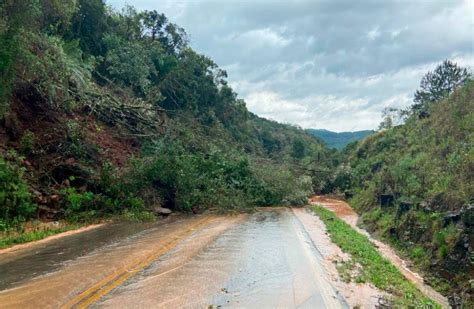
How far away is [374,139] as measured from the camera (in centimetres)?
5219

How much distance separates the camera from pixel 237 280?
8.66 meters

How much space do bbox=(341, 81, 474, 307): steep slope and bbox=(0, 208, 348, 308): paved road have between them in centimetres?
399

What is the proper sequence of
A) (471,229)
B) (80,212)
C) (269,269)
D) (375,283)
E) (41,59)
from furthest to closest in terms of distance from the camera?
1. (41,59)
2. (80,212)
3. (471,229)
4. (269,269)
5. (375,283)

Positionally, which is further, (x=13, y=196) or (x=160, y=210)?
(x=160, y=210)

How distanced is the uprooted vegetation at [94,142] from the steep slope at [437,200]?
7.18 m

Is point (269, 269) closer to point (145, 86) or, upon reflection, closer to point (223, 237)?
point (223, 237)

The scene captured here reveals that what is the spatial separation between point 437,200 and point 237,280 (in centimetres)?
1203

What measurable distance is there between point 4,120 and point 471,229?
1730 cm

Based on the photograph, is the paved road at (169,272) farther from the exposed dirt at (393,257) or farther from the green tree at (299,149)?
the green tree at (299,149)

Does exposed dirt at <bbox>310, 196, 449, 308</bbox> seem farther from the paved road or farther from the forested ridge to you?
the paved road

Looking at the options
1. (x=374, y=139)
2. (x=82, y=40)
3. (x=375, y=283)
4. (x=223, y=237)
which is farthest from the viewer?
(x=374, y=139)

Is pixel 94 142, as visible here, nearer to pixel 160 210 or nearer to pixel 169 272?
pixel 160 210

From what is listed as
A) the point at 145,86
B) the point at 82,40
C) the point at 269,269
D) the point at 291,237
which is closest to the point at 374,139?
the point at 145,86

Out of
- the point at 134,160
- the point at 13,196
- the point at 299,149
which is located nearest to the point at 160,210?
the point at 134,160
